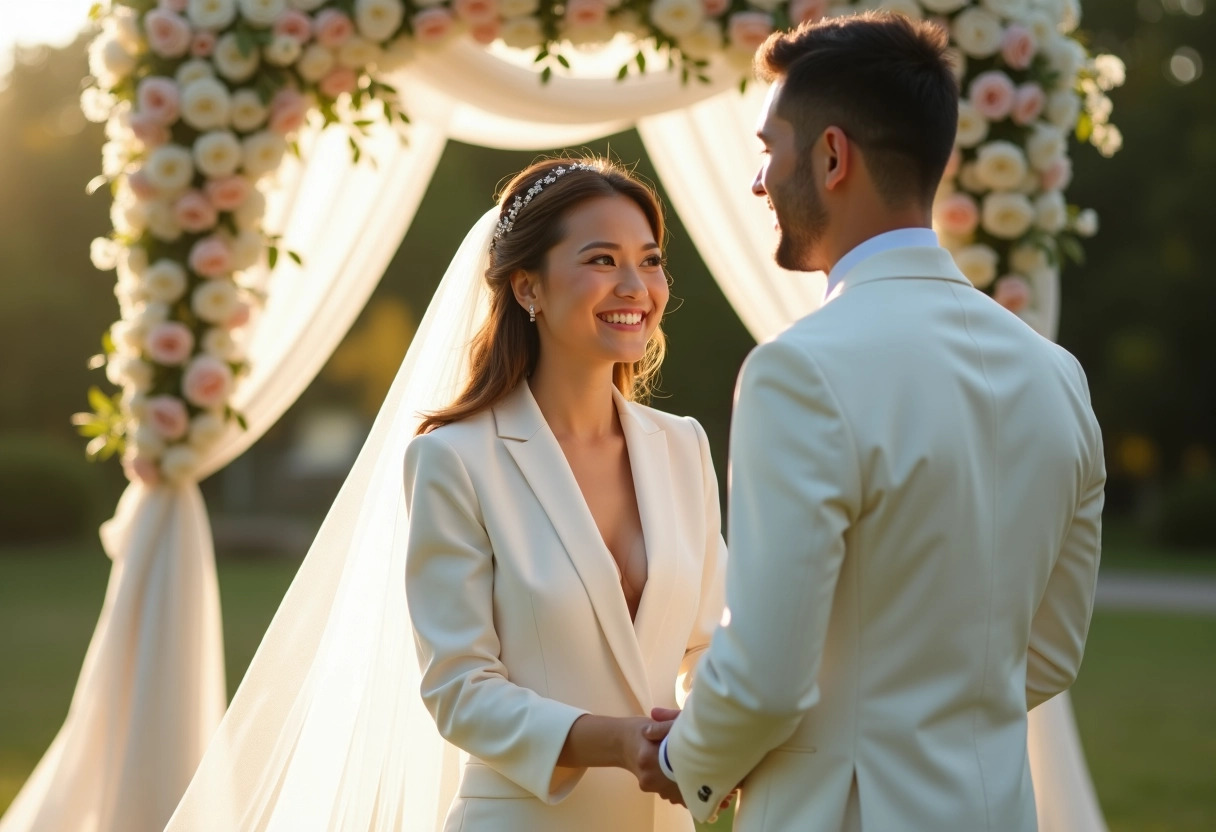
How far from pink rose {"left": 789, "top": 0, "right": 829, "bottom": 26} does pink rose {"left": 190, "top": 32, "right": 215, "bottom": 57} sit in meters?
2.06

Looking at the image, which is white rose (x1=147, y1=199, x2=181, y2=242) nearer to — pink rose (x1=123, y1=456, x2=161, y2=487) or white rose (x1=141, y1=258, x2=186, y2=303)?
white rose (x1=141, y1=258, x2=186, y2=303)

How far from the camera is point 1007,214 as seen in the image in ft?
15.1

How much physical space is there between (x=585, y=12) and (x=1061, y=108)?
1.72 metres

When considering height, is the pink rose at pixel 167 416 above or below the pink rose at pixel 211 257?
below

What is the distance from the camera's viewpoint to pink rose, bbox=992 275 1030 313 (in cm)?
462

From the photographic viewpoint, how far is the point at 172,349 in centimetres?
481

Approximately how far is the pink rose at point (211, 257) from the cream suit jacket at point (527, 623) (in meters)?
2.23

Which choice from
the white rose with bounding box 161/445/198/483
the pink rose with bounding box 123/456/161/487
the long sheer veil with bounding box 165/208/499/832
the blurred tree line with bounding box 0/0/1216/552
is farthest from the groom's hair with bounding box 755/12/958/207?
the blurred tree line with bounding box 0/0/1216/552

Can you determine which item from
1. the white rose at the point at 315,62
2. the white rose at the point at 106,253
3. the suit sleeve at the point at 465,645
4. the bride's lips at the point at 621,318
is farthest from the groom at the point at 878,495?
the white rose at the point at 106,253

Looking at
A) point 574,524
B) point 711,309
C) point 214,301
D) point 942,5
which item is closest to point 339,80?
point 214,301

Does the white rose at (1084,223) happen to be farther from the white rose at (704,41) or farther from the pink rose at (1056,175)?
the white rose at (704,41)

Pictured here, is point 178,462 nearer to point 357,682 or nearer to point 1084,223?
point 357,682

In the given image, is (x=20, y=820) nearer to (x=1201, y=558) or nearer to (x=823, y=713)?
(x=823, y=713)

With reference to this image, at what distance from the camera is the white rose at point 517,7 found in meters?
4.70
